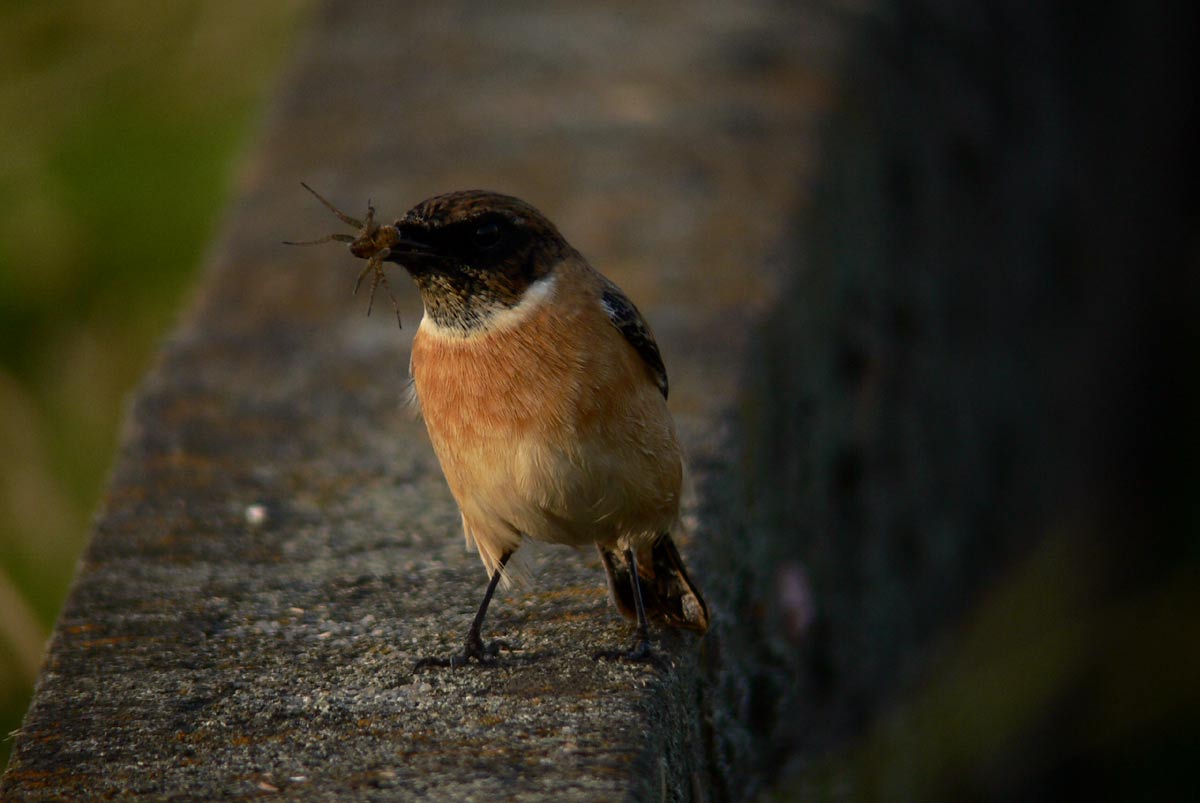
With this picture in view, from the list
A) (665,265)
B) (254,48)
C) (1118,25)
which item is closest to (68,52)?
(254,48)

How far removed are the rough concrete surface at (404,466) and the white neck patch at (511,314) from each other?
0.62 meters

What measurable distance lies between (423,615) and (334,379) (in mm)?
1332

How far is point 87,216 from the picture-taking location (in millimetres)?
5852

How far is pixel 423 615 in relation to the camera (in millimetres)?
3271

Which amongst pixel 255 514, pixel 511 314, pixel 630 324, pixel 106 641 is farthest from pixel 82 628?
pixel 630 324

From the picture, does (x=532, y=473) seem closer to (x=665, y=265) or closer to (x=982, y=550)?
(x=665, y=265)

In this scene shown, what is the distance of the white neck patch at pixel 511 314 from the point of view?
3.24 m

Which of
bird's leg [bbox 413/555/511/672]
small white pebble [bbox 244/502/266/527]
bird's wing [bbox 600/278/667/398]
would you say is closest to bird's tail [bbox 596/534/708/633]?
bird's leg [bbox 413/555/511/672]

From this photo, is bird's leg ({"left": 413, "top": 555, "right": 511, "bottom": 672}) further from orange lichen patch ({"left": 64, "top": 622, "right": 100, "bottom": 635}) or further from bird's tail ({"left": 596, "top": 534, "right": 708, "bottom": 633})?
orange lichen patch ({"left": 64, "top": 622, "right": 100, "bottom": 635})

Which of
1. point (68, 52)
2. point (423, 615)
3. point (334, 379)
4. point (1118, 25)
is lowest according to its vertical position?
point (423, 615)

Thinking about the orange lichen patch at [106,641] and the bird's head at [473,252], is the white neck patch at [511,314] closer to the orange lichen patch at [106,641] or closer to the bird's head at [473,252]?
the bird's head at [473,252]

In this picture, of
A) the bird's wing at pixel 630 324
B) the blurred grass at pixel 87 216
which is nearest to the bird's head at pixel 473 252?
the bird's wing at pixel 630 324

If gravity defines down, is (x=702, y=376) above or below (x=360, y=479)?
above

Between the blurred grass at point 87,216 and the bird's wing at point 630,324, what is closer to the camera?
the bird's wing at point 630,324
